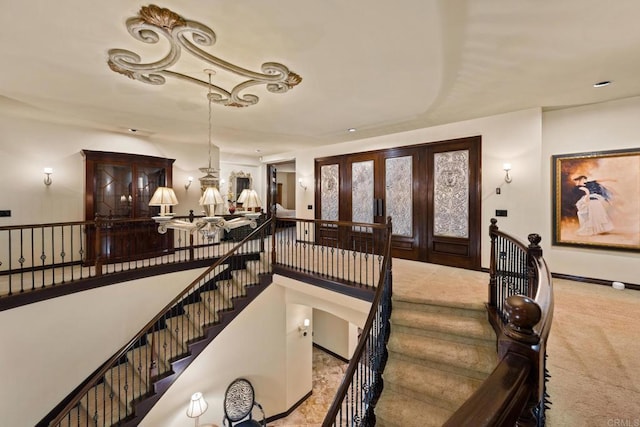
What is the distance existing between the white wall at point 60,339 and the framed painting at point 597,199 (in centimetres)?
703

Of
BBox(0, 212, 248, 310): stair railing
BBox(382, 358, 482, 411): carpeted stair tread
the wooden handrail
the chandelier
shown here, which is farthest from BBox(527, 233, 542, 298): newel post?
BBox(0, 212, 248, 310): stair railing

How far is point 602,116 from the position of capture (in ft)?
13.3

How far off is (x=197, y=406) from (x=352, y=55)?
17.8 feet

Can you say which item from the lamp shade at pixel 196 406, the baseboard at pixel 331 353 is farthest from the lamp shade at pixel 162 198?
the baseboard at pixel 331 353

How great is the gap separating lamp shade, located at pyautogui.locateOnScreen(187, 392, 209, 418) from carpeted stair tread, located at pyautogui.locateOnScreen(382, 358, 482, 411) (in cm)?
330

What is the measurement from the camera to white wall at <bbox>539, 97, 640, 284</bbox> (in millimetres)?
3900

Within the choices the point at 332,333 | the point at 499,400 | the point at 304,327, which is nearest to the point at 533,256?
the point at 499,400

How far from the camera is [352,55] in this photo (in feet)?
8.71

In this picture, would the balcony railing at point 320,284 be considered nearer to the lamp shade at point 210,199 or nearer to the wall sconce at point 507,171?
the lamp shade at point 210,199

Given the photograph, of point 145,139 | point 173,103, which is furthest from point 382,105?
point 145,139

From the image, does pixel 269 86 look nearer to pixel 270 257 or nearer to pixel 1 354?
pixel 270 257

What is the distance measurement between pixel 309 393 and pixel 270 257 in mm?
3308

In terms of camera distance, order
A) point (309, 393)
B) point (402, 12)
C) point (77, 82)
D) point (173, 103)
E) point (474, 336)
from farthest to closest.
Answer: point (309, 393)
point (173, 103)
point (77, 82)
point (474, 336)
point (402, 12)

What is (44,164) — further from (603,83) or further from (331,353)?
(603,83)
